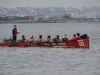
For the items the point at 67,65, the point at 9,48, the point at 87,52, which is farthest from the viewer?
the point at 9,48

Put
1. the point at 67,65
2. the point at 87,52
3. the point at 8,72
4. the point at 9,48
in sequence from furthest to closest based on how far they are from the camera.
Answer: the point at 9,48
the point at 87,52
the point at 67,65
the point at 8,72

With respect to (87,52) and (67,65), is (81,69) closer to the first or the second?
(67,65)

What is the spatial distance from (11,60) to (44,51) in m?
7.34

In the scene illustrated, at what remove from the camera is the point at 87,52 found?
1734 inches

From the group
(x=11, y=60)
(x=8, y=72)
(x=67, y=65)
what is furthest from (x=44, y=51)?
(x=8, y=72)

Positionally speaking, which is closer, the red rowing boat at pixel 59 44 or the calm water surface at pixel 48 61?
the calm water surface at pixel 48 61

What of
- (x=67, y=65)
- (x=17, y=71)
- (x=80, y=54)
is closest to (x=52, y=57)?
(x=80, y=54)

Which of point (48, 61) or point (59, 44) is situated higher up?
point (59, 44)

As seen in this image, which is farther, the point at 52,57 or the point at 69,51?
the point at 69,51

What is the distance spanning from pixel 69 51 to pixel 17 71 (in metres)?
13.0

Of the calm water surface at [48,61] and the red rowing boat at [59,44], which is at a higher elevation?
the red rowing boat at [59,44]

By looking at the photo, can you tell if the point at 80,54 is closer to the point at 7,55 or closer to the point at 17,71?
the point at 7,55

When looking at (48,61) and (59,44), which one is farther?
(59,44)

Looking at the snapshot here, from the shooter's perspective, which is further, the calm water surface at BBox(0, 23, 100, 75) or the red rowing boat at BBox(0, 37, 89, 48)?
the red rowing boat at BBox(0, 37, 89, 48)
